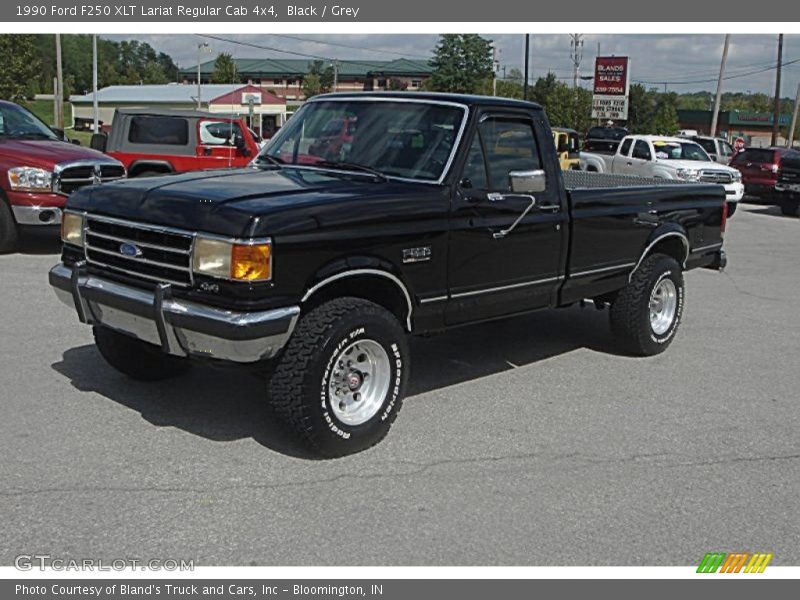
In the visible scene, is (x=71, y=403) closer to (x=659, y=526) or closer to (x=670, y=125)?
(x=659, y=526)

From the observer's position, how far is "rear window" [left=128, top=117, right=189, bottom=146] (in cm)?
1605

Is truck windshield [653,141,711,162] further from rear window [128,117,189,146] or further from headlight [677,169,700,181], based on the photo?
rear window [128,117,189,146]

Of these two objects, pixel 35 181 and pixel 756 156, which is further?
pixel 756 156

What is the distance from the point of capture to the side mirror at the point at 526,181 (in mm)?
5652

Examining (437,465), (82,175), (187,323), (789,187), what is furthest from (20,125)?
A: (789,187)

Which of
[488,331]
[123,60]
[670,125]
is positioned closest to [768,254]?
[488,331]

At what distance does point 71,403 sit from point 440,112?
3.01 m

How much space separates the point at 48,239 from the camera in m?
12.9

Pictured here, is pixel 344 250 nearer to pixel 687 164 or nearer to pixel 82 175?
pixel 82 175

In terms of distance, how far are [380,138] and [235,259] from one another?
5.83ft

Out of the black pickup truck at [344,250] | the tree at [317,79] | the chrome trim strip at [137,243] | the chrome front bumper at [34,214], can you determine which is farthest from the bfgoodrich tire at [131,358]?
the tree at [317,79]

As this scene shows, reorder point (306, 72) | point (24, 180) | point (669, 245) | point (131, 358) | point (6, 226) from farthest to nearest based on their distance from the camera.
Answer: point (306, 72)
point (6, 226)
point (24, 180)
point (669, 245)
point (131, 358)

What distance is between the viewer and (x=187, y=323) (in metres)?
4.59

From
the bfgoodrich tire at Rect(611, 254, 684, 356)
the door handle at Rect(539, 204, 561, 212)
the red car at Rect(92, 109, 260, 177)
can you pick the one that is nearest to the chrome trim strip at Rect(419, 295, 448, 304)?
the door handle at Rect(539, 204, 561, 212)
